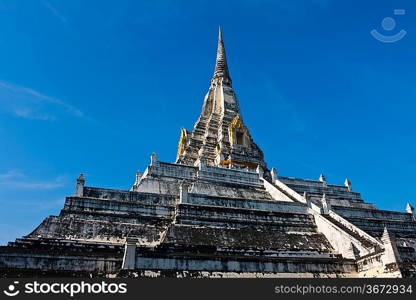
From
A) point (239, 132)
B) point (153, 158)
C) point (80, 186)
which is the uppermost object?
point (239, 132)

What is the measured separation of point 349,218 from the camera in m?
23.8

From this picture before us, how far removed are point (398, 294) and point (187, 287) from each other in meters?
6.99

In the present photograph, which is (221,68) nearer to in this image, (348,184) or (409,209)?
(348,184)

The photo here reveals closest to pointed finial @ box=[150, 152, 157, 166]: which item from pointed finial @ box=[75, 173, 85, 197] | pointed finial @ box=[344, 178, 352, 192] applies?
pointed finial @ box=[75, 173, 85, 197]

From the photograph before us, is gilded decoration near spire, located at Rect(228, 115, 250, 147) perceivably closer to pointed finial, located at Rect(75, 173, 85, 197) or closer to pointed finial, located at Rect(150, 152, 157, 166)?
pointed finial, located at Rect(150, 152, 157, 166)

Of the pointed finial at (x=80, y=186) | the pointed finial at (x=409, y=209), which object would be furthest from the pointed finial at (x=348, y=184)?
the pointed finial at (x=80, y=186)

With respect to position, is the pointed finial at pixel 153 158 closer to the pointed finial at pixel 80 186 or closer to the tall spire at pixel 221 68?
the pointed finial at pixel 80 186

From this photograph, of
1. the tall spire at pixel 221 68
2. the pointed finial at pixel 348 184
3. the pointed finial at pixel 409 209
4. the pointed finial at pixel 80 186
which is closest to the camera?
the pointed finial at pixel 80 186

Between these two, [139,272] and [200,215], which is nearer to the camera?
[139,272]

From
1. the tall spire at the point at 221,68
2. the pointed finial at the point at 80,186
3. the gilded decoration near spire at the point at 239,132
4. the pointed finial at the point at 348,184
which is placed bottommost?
the pointed finial at the point at 80,186

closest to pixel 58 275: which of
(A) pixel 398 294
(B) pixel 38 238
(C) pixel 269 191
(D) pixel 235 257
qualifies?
(B) pixel 38 238

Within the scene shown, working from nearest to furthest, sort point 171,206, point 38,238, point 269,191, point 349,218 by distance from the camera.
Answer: point 38,238, point 171,206, point 349,218, point 269,191

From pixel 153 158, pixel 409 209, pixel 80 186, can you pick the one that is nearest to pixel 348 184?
pixel 409 209

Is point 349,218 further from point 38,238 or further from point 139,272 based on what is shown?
point 38,238
